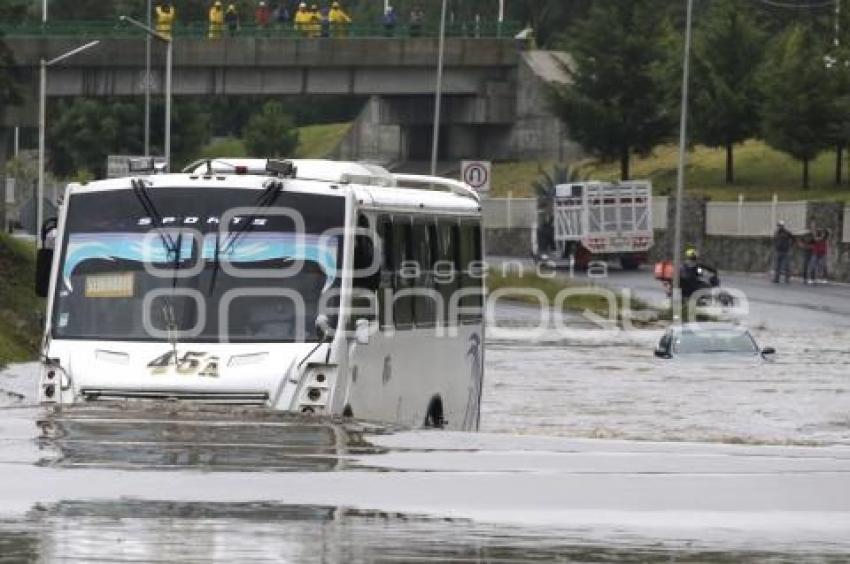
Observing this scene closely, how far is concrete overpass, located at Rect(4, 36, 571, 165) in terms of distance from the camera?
8888cm

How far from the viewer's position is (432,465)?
13211 millimetres

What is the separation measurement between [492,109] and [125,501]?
282 ft

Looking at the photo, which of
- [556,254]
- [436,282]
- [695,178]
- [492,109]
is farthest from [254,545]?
[492,109]

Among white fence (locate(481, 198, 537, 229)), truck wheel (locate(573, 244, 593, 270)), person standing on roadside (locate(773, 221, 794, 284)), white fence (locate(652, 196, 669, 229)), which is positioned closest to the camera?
person standing on roadside (locate(773, 221, 794, 284))

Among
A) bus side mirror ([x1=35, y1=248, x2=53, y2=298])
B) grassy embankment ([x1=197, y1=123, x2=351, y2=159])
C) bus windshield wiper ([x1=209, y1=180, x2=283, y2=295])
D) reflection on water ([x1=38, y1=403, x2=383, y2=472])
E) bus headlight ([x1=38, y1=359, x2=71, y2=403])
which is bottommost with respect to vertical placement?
grassy embankment ([x1=197, y1=123, x2=351, y2=159])

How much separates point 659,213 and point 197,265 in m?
60.2

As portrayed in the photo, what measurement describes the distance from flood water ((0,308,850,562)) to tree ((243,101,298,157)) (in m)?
105

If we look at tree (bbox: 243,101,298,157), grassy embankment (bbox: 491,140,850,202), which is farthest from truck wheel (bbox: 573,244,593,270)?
tree (bbox: 243,101,298,157)

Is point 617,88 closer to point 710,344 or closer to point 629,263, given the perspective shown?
point 629,263

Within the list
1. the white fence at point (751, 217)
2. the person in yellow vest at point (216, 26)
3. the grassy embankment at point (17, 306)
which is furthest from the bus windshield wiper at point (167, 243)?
the person in yellow vest at point (216, 26)

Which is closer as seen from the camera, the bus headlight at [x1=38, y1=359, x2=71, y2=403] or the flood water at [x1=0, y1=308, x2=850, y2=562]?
the flood water at [x1=0, y1=308, x2=850, y2=562]

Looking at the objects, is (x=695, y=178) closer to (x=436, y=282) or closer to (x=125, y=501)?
(x=436, y=282)

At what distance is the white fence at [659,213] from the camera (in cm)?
7675

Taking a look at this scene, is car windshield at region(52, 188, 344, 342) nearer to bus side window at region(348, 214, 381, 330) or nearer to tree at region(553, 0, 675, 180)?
bus side window at region(348, 214, 381, 330)
